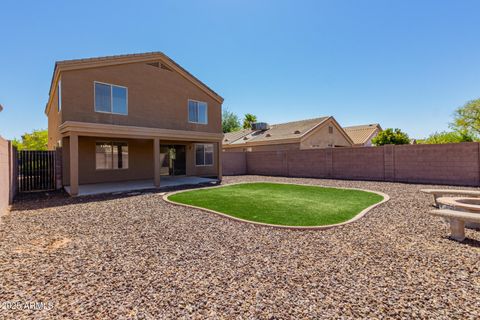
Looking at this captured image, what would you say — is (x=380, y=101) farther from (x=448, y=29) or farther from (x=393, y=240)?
Result: (x=393, y=240)

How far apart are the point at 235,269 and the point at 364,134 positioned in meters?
32.1

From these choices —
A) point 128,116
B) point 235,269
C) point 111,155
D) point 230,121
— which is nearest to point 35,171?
point 111,155

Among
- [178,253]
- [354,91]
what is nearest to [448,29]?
[354,91]

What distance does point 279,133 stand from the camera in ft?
80.0

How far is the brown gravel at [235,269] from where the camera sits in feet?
8.64

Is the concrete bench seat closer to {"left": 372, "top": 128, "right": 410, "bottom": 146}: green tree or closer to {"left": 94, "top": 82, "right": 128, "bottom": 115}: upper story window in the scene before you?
{"left": 94, "top": 82, "right": 128, "bottom": 115}: upper story window

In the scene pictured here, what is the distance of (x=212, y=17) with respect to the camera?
11.7 m

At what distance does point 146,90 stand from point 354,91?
1803 centimetres

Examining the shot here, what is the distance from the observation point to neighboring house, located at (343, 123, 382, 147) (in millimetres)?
29225

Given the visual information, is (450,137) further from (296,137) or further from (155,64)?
(155,64)

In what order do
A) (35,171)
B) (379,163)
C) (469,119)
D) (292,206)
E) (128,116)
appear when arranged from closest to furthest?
(292,206) → (35,171) → (128,116) → (379,163) → (469,119)

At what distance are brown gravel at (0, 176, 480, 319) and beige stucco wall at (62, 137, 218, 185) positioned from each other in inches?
283

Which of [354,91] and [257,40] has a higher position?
[257,40]

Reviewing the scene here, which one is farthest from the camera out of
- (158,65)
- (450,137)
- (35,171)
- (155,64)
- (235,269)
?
(450,137)
